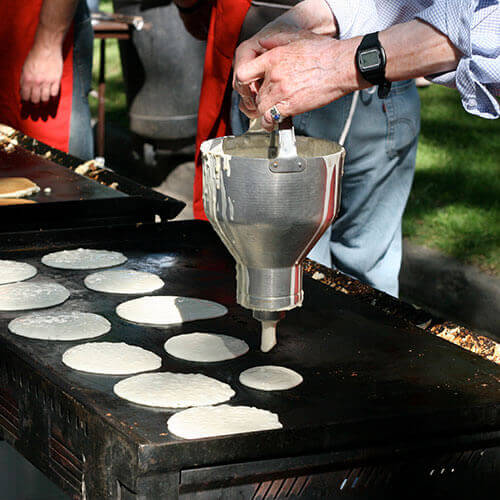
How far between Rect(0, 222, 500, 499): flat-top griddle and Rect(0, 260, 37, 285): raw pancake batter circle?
0.77 feet

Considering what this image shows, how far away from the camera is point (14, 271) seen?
7.43ft

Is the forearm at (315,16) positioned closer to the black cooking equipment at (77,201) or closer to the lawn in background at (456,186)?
the black cooking equipment at (77,201)

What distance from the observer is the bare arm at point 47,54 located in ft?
12.7

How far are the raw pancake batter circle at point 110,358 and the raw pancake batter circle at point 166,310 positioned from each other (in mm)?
153

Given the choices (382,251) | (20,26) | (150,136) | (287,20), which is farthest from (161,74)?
(287,20)

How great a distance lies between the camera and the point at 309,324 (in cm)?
200

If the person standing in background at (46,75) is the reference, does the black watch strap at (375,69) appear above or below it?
above

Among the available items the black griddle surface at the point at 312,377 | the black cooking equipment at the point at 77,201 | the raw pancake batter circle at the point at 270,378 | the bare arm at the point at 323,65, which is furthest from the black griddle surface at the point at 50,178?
the raw pancake batter circle at the point at 270,378

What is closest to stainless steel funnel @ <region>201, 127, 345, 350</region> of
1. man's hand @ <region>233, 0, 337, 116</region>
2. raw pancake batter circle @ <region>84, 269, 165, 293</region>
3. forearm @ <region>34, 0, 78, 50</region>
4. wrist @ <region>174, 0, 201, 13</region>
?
man's hand @ <region>233, 0, 337, 116</region>

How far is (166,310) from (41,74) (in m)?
2.30

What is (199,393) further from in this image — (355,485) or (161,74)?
(161,74)

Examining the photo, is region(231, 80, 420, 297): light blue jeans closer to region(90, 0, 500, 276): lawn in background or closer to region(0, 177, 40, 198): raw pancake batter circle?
region(0, 177, 40, 198): raw pancake batter circle

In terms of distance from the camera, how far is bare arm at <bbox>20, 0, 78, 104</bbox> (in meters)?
3.87

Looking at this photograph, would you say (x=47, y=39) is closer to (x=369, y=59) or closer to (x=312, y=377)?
(x=369, y=59)
